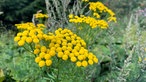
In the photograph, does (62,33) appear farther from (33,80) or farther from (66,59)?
(33,80)

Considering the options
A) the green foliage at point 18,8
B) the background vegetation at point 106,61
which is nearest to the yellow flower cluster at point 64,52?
the background vegetation at point 106,61

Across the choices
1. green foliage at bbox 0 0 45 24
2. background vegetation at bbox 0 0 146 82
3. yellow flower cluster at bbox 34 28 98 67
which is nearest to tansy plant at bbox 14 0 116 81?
yellow flower cluster at bbox 34 28 98 67

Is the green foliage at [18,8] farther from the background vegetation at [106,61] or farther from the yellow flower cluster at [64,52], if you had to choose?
the yellow flower cluster at [64,52]

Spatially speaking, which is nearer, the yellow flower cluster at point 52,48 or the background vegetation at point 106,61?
the yellow flower cluster at point 52,48

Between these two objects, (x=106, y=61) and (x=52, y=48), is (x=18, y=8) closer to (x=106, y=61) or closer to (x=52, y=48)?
(x=106, y=61)

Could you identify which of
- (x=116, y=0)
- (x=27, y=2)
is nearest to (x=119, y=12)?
(x=116, y=0)

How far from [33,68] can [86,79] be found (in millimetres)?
479

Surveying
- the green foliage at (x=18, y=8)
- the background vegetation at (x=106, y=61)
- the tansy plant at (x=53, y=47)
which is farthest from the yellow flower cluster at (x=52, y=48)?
the green foliage at (x=18, y=8)

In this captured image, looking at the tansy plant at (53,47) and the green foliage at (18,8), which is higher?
the tansy plant at (53,47)

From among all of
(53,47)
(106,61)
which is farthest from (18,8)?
(53,47)

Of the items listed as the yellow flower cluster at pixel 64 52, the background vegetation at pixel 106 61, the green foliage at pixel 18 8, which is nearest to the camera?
the yellow flower cluster at pixel 64 52

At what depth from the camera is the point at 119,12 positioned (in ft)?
27.3

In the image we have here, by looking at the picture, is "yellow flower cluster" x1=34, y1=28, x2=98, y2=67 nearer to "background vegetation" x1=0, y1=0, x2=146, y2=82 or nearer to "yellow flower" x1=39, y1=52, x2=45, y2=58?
"yellow flower" x1=39, y1=52, x2=45, y2=58

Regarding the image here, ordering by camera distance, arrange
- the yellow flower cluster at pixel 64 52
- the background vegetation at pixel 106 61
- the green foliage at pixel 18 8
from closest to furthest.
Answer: the yellow flower cluster at pixel 64 52 → the background vegetation at pixel 106 61 → the green foliage at pixel 18 8
